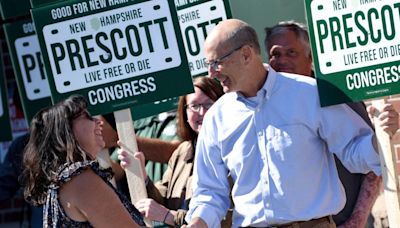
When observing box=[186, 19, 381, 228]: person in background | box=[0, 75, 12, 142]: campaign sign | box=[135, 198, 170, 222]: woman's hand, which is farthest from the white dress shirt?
box=[0, 75, 12, 142]: campaign sign

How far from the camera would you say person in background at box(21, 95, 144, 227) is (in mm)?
5195

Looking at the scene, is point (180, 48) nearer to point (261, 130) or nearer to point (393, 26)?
point (261, 130)

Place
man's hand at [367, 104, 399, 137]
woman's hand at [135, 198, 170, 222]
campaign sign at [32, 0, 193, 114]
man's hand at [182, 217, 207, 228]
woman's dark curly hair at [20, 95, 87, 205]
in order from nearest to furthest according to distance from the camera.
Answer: man's hand at [367, 104, 399, 137] → woman's dark curly hair at [20, 95, 87, 205] → man's hand at [182, 217, 207, 228] → woman's hand at [135, 198, 170, 222] → campaign sign at [32, 0, 193, 114]

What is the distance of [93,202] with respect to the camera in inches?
204

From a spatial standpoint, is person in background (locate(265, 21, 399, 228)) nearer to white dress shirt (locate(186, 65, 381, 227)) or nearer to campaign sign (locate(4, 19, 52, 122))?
white dress shirt (locate(186, 65, 381, 227))

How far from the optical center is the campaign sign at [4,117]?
7.37 metres

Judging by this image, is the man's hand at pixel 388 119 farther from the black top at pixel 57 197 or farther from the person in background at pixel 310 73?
the black top at pixel 57 197

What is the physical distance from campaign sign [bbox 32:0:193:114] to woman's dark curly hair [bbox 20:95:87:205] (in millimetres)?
612

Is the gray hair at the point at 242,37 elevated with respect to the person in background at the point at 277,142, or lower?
elevated

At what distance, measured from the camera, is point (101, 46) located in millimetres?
6047

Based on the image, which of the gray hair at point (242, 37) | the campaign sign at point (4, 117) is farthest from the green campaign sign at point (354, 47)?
the campaign sign at point (4, 117)

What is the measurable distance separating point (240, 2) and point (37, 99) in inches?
52.4

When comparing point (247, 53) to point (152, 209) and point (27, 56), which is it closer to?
point (152, 209)

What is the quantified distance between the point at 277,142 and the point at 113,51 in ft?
3.73
